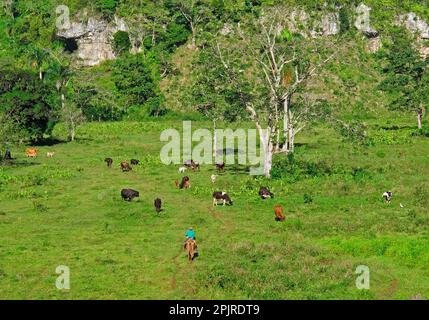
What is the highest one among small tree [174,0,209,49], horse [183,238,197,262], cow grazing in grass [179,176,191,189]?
small tree [174,0,209,49]

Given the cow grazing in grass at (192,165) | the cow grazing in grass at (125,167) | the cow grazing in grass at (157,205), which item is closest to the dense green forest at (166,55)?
the cow grazing in grass at (125,167)

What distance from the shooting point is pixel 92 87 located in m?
110

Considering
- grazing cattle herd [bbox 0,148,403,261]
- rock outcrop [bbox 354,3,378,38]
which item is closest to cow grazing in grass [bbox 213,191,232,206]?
grazing cattle herd [bbox 0,148,403,261]

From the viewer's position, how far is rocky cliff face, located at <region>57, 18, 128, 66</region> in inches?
5502

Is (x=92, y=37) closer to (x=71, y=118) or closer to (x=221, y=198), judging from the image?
(x=71, y=118)

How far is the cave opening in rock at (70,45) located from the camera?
464 feet

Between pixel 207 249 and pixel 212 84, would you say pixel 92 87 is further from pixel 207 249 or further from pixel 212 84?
pixel 207 249

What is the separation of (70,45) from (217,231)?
110983 millimetres

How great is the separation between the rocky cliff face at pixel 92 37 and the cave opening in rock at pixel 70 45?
780 mm

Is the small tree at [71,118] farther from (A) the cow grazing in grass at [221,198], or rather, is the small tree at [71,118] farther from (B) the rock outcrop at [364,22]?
(B) the rock outcrop at [364,22]

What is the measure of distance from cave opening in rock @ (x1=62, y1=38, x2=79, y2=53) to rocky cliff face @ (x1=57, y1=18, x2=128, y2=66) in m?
0.78

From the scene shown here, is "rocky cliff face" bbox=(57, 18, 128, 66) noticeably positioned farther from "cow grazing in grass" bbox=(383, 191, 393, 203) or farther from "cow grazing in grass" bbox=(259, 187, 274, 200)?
"cow grazing in grass" bbox=(383, 191, 393, 203)

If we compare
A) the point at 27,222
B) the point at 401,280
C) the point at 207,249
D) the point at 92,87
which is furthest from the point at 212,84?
the point at 92,87

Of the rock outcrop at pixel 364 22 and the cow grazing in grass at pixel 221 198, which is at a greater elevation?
the rock outcrop at pixel 364 22
